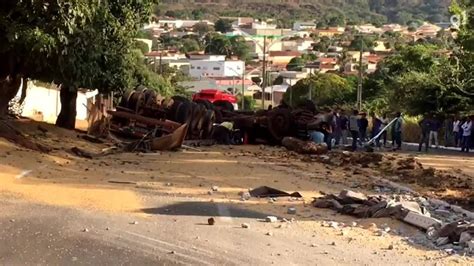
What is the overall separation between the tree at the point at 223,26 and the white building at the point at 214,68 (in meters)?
53.8

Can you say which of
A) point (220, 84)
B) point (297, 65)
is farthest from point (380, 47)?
point (220, 84)

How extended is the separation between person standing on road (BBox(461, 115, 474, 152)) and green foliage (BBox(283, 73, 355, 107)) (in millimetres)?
38690

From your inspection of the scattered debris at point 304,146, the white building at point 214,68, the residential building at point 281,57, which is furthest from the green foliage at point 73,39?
the residential building at point 281,57

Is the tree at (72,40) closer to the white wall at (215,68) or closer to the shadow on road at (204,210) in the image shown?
the shadow on road at (204,210)

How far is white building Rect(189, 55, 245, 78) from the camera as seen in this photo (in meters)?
120

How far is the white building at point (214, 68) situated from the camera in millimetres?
120438

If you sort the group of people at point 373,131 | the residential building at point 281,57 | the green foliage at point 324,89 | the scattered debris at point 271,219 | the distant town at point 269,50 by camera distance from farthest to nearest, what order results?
1. the residential building at point 281,57
2. the distant town at point 269,50
3. the green foliage at point 324,89
4. the group of people at point 373,131
5. the scattered debris at point 271,219

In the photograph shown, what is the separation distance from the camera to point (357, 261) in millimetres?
9789

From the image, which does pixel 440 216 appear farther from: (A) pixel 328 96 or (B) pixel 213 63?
(B) pixel 213 63

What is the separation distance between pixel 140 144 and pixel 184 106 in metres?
4.81

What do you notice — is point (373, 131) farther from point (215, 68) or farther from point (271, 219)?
point (215, 68)

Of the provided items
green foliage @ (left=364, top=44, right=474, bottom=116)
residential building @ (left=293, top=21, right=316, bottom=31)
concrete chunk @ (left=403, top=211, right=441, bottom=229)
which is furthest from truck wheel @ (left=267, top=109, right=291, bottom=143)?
residential building @ (left=293, top=21, right=316, bottom=31)

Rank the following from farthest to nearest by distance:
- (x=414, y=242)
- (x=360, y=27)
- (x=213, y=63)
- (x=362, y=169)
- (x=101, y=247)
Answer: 1. (x=360, y=27)
2. (x=213, y=63)
3. (x=362, y=169)
4. (x=414, y=242)
5. (x=101, y=247)

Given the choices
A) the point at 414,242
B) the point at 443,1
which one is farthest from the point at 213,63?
the point at 414,242
